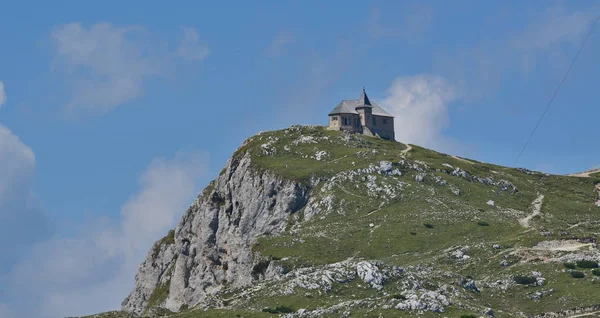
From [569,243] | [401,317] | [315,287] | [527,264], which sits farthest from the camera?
[569,243]

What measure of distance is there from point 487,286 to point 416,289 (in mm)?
15582

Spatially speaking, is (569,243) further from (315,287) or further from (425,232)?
(315,287)

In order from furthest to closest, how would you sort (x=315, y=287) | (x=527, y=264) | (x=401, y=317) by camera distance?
(x=527, y=264)
(x=315, y=287)
(x=401, y=317)

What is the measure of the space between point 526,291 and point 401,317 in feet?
92.0

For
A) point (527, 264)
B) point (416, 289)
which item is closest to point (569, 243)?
point (527, 264)

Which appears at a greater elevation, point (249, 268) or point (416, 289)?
point (249, 268)

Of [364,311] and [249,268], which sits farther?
[249,268]

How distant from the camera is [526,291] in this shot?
6230 inches

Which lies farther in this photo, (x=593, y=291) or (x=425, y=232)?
(x=425, y=232)

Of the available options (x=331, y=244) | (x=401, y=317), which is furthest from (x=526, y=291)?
(x=331, y=244)

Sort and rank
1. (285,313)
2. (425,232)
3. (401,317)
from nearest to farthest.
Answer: (401,317) → (285,313) → (425,232)

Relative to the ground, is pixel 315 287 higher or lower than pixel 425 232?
lower

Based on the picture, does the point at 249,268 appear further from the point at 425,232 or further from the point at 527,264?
the point at 527,264

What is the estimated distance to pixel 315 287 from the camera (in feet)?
512
